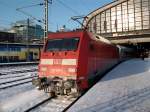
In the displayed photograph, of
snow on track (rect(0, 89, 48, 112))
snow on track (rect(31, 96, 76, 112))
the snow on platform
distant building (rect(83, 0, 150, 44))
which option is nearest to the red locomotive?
snow on track (rect(31, 96, 76, 112))

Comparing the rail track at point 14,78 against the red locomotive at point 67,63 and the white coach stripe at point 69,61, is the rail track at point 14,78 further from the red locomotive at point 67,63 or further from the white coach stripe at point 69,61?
the white coach stripe at point 69,61

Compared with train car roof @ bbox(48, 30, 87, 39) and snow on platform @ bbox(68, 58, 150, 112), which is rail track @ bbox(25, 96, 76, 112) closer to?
snow on platform @ bbox(68, 58, 150, 112)

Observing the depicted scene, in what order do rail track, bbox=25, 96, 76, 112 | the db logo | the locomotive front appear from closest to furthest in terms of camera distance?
1. rail track, bbox=25, 96, 76, 112
2. the locomotive front
3. the db logo

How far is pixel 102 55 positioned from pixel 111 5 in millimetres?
50249

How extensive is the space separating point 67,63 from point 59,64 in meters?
0.48

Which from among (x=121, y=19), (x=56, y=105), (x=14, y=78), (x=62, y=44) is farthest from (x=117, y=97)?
(x=121, y=19)

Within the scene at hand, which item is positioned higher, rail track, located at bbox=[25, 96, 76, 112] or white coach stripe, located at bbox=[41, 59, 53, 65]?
white coach stripe, located at bbox=[41, 59, 53, 65]

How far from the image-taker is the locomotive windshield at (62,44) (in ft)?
47.1

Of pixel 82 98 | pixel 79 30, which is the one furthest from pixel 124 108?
pixel 79 30

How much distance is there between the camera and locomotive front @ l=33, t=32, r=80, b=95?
44.5 feet

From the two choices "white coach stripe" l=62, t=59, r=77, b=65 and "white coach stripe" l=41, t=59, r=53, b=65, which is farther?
"white coach stripe" l=41, t=59, r=53, b=65

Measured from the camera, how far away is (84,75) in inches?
555

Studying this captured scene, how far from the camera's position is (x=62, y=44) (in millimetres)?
14719

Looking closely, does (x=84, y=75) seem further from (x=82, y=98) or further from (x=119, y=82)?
(x=119, y=82)
